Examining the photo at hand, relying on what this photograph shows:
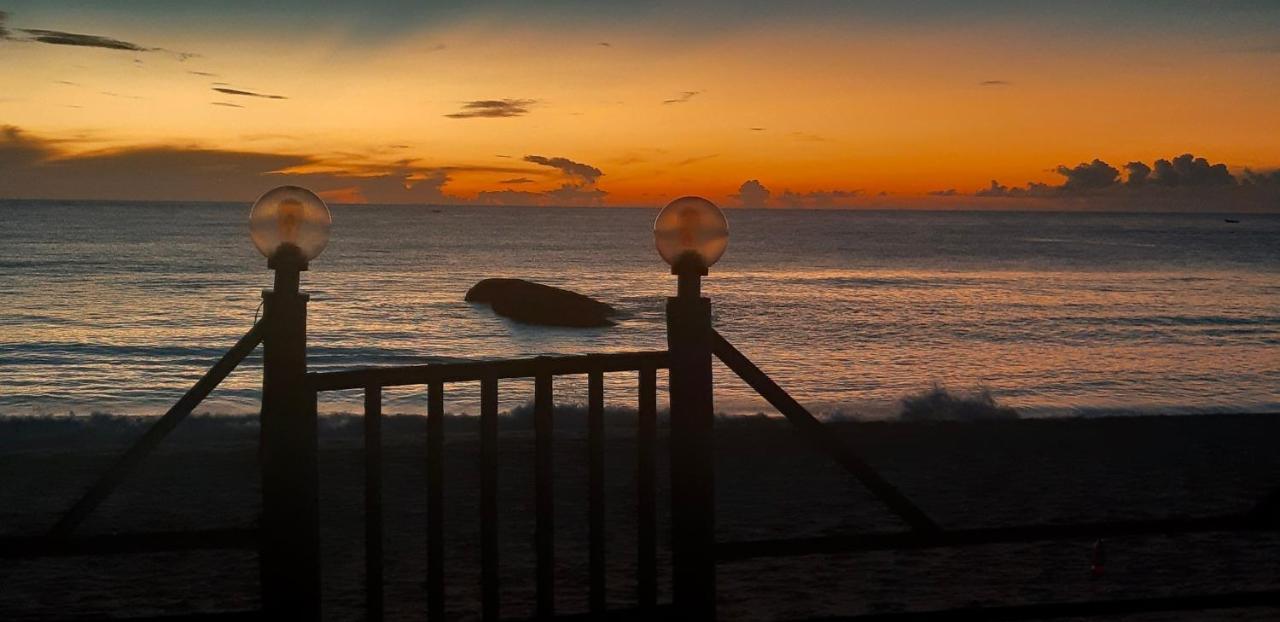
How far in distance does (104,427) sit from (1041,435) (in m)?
13.5

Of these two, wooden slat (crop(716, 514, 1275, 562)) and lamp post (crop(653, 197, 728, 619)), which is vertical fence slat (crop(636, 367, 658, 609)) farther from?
wooden slat (crop(716, 514, 1275, 562))

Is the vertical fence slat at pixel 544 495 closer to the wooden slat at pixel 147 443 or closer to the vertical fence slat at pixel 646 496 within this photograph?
the vertical fence slat at pixel 646 496

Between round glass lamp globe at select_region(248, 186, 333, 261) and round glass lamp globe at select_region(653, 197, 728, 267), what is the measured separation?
1242mm

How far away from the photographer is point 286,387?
12.7 ft

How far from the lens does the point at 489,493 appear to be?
160 inches

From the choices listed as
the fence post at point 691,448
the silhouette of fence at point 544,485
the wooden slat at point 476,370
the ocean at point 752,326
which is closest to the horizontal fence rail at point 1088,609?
the silhouette of fence at point 544,485

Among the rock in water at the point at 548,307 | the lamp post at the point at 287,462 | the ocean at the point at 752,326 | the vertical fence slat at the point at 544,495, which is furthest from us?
the rock in water at the point at 548,307

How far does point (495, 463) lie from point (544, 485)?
0.20 metres

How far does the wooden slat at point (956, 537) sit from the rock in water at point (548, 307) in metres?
33.7

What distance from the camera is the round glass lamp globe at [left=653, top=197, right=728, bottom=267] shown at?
422 cm

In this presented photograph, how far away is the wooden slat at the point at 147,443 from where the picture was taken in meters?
3.64

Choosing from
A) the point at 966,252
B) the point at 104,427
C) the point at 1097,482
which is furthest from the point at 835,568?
the point at 966,252

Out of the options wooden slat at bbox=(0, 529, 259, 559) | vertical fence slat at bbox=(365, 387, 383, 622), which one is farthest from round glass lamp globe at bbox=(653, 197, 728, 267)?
wooden slat at bbox=(0, 529, 259, 559)

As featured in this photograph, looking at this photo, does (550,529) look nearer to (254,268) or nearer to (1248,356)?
(1248,356)
